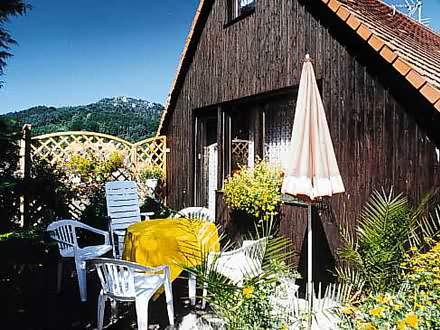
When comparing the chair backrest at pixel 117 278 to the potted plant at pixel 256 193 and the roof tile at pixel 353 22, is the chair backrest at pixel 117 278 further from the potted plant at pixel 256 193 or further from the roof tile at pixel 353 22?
the roof tile at pixel 353 22

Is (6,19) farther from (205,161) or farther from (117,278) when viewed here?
(205,161)

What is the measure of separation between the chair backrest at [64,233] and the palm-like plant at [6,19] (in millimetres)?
2541

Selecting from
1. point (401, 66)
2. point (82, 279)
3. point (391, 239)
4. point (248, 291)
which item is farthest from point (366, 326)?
point (82, 279)

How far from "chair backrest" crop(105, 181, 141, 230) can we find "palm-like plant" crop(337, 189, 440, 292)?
13.4ft

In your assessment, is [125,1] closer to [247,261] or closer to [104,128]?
[104,128]

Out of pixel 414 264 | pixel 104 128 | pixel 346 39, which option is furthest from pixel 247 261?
pixel 104 128

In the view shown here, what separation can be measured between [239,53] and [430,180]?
4.36 metres

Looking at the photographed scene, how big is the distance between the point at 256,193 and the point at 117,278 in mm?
2725

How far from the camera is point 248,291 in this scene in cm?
279

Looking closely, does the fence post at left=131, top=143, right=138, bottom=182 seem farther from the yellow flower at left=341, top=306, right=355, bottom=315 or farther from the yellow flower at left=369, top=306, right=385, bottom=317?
the yellow flower at left=369, top=306, right=385, bottom=317

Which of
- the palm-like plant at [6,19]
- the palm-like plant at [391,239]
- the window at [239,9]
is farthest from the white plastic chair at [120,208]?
the palm-like plant at [391,239]

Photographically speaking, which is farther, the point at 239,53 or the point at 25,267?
the point at 239,53

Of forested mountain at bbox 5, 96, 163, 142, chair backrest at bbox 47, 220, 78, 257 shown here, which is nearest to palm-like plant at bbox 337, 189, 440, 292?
chair backrest at bbox 47, 220, 78, 257

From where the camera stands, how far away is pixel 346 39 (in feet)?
16.2
